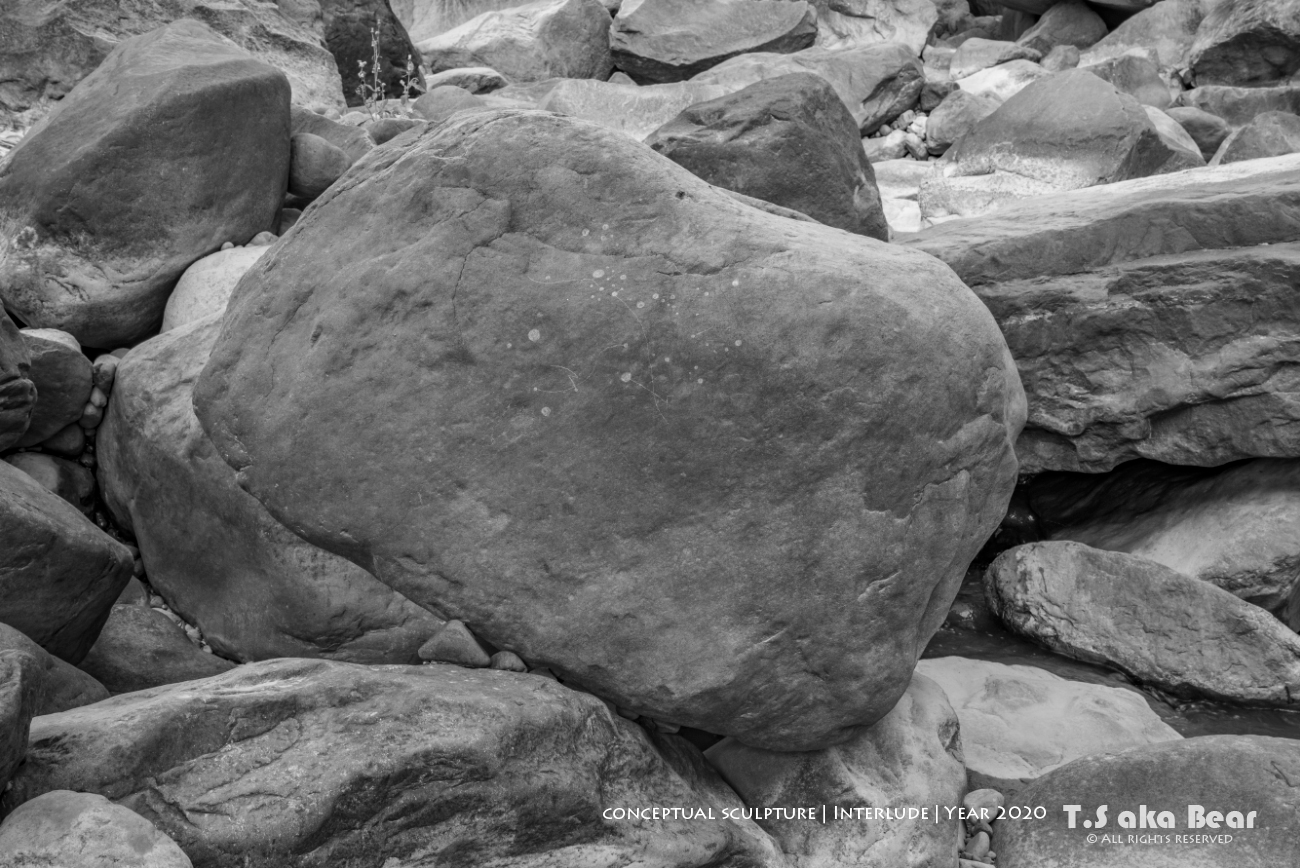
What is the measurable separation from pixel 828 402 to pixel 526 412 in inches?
29.0

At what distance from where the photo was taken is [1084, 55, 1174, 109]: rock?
43.4 ft

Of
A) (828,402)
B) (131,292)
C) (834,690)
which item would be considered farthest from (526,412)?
(131,292)

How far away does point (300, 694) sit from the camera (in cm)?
283

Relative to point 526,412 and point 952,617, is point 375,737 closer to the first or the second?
point 526,412

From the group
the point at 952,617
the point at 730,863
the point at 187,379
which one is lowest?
the point at 952,617

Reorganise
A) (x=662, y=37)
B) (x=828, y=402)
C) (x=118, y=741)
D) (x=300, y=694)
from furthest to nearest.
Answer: (x=662, y=37) < (x=828, y=402) < (x=300, y=694) < (x=118, y=741)

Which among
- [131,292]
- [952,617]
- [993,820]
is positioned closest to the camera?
[993,820]

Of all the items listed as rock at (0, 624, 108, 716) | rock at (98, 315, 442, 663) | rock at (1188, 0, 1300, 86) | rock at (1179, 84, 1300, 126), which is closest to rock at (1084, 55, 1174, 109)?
rock at (1179, 84, 1300, 126)

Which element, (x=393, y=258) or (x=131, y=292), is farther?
(x=131, y=292)

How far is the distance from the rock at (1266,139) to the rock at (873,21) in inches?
295

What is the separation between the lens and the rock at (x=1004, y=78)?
13406 mm

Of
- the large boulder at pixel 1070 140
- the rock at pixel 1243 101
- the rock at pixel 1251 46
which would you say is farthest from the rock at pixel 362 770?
the rock at pixel 1251 46

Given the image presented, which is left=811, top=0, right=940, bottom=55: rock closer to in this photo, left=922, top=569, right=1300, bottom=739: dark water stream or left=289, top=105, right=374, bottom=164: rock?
left=289, top=105, right=374, bottom=164: rock

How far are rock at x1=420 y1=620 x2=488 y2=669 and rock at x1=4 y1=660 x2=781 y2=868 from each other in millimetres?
122
